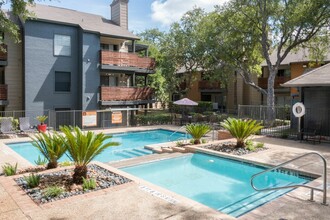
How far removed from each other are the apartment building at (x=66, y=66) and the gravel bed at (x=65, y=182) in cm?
1403

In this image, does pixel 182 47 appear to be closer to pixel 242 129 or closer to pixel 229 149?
pixel 242 129

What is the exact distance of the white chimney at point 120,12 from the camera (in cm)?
2582

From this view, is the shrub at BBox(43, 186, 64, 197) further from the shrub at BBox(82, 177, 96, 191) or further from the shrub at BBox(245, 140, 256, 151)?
the shrub at BBox(245, 140, 256, 151)

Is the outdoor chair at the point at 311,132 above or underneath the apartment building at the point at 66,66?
underneath

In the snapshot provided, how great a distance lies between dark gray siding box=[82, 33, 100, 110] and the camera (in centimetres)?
2156

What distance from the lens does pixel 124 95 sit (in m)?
23.1

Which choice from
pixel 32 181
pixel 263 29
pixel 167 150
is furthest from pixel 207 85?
pixel 32 181

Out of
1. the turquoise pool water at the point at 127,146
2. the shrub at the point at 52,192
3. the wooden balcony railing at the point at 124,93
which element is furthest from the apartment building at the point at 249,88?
the shrub at the point at 52,192

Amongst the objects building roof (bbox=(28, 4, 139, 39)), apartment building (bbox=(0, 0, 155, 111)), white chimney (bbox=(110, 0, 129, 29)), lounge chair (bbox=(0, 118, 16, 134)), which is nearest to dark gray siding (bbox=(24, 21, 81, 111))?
apartment building (bbox=(0, 0, 155, 111))

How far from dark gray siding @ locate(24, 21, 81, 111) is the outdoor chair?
53.9 feet

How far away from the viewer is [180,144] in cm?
1390

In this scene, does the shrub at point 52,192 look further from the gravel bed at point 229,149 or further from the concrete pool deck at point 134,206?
the gravel bed at point 229,149

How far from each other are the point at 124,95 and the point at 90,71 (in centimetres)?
338

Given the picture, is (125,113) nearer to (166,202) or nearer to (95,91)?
(95,91)
